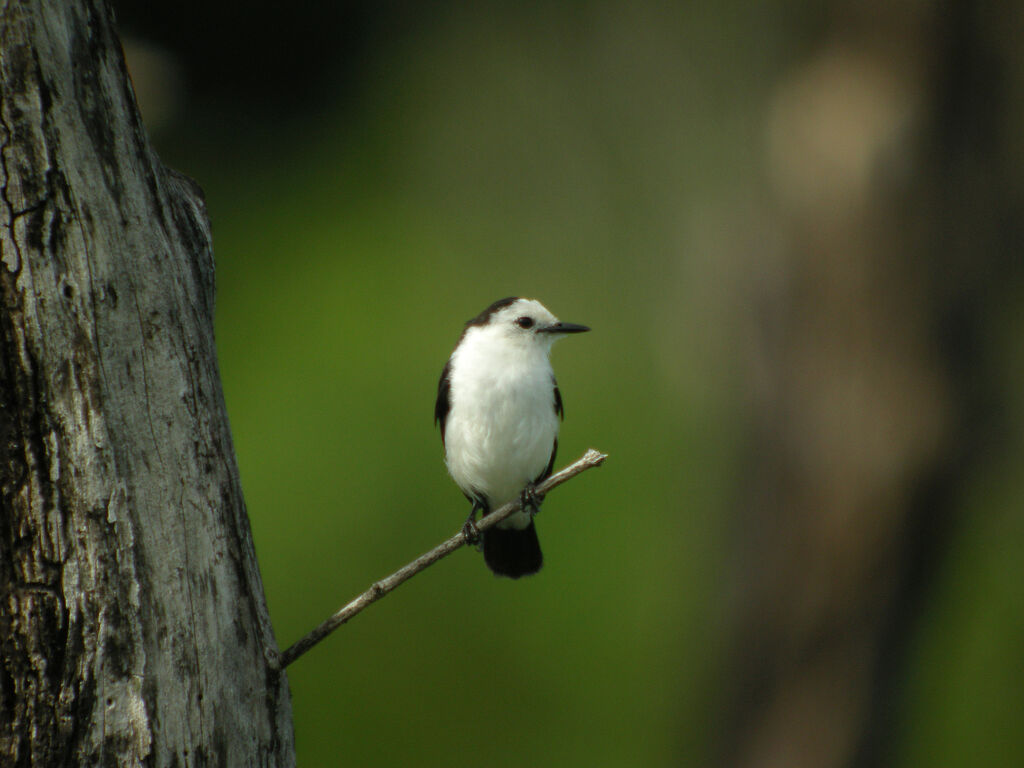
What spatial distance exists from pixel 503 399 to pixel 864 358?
139cm

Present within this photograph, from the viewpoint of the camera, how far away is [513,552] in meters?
4.52

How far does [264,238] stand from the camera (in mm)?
7930

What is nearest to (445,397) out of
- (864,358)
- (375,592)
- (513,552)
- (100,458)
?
(513,552)

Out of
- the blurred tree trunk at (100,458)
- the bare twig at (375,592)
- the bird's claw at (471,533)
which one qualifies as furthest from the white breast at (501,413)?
the blurred tree trunk at (100,458)

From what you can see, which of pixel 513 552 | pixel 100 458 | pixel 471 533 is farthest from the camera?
pixel 513 552

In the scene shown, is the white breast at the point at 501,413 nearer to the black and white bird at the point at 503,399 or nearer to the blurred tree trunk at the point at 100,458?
the black and white bird at the point at 503,399

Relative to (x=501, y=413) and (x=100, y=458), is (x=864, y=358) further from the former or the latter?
(x=100, y=458)

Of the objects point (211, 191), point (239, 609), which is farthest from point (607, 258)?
point (239, 609)

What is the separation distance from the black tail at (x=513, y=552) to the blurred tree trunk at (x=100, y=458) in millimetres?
2390

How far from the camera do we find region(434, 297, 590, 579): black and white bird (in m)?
4.04

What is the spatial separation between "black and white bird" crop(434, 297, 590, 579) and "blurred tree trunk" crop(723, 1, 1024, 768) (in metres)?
0.87

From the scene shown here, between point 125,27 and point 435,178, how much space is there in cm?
267

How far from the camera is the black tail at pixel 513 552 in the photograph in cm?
446

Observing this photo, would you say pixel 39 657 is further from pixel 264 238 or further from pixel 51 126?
pixel 264 238
